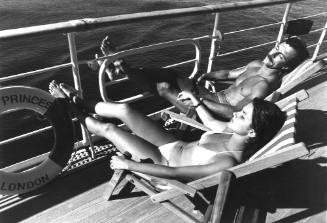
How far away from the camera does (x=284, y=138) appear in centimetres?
255

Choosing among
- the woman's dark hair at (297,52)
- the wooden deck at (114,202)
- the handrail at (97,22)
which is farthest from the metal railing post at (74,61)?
the woman's dark hair at (297,52)

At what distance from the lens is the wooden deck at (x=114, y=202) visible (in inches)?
109

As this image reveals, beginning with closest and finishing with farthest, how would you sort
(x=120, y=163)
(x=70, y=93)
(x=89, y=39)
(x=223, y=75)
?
(x=120, y=163) < (x=70, y=93) < (x=223, y=75) < (x=89, y=39)

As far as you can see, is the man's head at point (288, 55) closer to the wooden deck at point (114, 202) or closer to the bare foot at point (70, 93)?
the wooden deck at point (114, 202)

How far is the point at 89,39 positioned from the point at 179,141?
10804mm

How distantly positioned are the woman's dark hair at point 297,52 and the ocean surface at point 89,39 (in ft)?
15.9

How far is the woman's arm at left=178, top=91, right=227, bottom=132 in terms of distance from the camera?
3047 millimetres

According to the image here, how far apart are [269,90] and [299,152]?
4.39ft

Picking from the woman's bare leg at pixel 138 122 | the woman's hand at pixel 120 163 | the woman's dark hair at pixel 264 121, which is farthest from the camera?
the woman's bare leg at pixel 138 122

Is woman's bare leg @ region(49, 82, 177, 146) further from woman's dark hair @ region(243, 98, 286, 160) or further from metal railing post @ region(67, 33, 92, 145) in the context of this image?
woman's dark hair @ region(243, 98, 286, 160)

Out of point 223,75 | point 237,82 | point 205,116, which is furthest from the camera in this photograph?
point 223,75

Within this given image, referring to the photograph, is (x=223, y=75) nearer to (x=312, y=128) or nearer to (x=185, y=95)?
(x=185, y=95)

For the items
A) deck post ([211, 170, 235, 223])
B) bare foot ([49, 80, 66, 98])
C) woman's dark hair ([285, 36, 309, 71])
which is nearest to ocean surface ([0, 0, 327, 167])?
bare foot ([49, 80, 66, 98])

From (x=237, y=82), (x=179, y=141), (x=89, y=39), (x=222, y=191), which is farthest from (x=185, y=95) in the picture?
(x=89, y=39)
